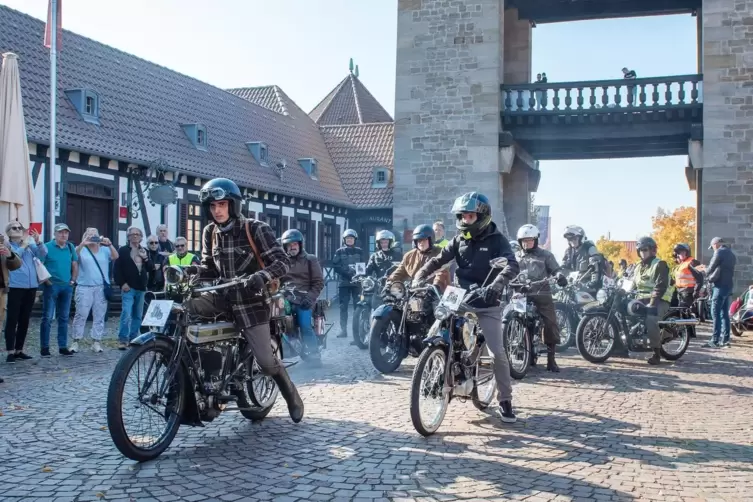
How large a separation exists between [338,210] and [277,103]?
720 centimetres

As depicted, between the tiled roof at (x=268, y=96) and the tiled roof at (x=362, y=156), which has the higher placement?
the tiled roof at (x=268, y=96)

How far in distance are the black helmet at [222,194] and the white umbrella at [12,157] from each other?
773 centimetres

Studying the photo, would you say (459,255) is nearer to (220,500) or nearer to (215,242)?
(215,242)

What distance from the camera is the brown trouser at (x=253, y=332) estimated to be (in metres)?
5.42

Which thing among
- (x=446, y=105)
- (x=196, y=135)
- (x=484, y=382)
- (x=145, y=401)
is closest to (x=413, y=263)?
(x=484, y=382)

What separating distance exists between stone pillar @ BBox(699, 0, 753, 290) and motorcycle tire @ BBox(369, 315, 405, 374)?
45.0 ft

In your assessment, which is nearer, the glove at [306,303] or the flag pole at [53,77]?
the glove at [306,303]

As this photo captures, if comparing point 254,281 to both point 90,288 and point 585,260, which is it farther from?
point 585,260

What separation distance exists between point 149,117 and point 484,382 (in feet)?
61.5

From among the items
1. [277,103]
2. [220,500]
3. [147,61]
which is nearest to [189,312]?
[220,500]

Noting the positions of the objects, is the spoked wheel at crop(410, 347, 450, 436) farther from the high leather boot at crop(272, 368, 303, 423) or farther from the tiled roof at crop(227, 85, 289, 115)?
the tiled roof at crop(227, 85, 289, 115)

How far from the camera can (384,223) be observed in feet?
107

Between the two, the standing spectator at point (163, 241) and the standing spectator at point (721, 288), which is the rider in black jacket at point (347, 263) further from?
the standing spectator at point (721, 288)

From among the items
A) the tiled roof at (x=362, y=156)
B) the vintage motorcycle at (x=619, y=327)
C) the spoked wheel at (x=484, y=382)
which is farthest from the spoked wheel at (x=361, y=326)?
the tiled roof at (x=362, y=156)
